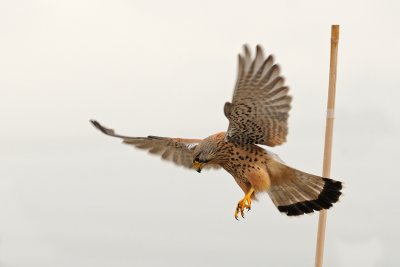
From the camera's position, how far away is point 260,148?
4.69m

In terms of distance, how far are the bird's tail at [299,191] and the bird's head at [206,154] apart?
402mm

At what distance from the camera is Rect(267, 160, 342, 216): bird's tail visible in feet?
15.6

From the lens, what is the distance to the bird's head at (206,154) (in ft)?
15.1

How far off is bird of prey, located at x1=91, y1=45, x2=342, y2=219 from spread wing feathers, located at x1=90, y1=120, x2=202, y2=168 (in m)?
0.01

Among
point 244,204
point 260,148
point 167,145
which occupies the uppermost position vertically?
point 167,145

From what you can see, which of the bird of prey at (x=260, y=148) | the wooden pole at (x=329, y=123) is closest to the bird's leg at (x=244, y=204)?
the bird of prey at (x=260, y=148)

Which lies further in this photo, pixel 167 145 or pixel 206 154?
pixel 167 145

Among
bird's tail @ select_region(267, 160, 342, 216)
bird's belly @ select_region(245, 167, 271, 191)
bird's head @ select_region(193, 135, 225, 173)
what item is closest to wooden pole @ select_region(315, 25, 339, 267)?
bird's tail @ select_region(267, 160, 342, 216)

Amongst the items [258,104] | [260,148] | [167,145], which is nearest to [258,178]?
[260,148]

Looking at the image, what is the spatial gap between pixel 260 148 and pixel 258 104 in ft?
1.33

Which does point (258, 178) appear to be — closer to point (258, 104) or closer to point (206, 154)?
point (206, 154)

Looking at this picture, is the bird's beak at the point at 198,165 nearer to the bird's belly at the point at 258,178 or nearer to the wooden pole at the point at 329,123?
the bird's belly at the point at 258,178

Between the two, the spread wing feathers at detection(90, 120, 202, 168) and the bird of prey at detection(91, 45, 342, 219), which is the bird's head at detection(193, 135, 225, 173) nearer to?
the bird of prey at detection(91, 45, 342, 219)

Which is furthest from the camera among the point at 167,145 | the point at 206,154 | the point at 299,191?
the point at 167,145
